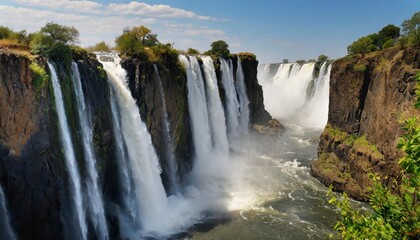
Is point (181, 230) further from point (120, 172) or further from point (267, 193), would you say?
point (267, 193)

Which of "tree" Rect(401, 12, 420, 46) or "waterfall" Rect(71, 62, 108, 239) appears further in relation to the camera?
"tree" Rect(401, 12, 420, 46)

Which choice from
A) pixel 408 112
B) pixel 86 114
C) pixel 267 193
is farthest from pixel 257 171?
pixel 86 114

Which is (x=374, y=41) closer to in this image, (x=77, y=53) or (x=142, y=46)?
(x=142, y=46)

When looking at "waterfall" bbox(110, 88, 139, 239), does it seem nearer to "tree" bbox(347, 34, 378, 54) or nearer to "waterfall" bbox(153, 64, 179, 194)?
"waterfall" bbox(153, 64, 179, 194)

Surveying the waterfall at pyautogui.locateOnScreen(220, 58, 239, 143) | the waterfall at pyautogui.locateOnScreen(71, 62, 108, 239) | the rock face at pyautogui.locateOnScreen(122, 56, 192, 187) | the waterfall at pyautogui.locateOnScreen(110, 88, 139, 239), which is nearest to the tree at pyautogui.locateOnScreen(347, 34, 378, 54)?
the waterfall at pyautogui.locateOnScreen(220, 58, 239, 143)

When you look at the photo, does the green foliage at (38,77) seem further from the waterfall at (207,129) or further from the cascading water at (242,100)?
the cascading water at (242,100)

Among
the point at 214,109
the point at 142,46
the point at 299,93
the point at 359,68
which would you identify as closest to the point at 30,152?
the point at 142,46
